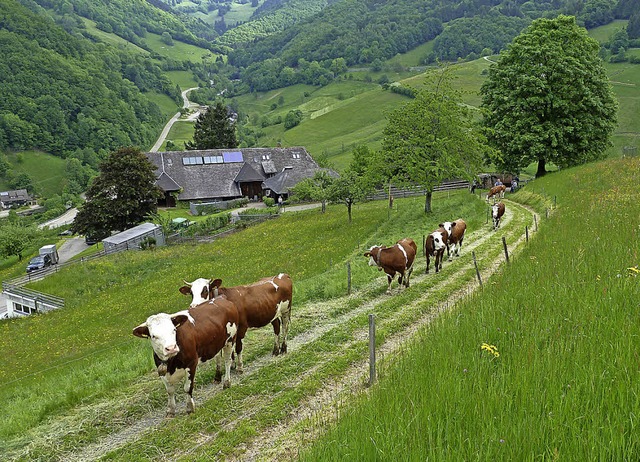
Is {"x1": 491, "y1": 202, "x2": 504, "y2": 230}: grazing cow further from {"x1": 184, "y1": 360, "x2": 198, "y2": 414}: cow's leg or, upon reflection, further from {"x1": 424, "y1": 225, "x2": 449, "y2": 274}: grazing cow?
{"x1": 184, "y1": 360, "x2": 198, "y2": 414}: cow's leg

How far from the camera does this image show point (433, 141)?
31.0 meters

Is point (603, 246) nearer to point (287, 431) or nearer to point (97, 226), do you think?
point (287, 431)

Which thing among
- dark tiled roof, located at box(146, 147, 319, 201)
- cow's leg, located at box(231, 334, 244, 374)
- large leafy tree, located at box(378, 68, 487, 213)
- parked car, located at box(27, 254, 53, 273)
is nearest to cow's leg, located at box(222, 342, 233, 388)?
cow's leg, located at box(231, 334, 244, 374)

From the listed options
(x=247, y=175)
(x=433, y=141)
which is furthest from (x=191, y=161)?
(x=433, y=141)

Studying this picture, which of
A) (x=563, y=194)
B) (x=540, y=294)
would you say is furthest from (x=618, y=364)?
(x=563, y=194)

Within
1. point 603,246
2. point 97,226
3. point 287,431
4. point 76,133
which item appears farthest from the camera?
point 76,133

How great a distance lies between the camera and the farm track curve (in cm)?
708

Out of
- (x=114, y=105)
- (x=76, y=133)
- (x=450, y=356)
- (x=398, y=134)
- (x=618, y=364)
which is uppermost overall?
(x=114, y=105)

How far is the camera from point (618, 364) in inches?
177

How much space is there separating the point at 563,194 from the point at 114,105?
178 m

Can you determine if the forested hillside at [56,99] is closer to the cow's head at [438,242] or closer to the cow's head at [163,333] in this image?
the cow's head at [438,242]

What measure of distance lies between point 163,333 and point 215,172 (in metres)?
69.3

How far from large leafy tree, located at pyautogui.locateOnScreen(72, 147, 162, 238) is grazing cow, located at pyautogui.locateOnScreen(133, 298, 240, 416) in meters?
50.3

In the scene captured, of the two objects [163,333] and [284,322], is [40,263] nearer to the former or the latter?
[284,322]
